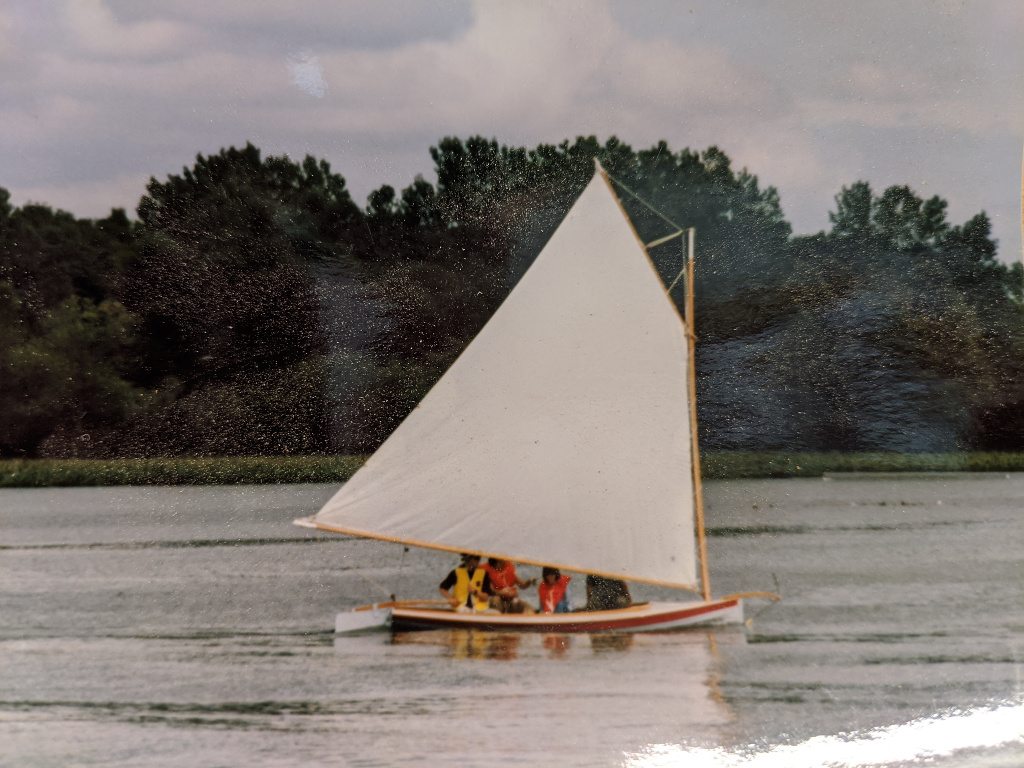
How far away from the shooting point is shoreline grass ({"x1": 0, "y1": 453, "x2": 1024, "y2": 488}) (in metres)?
3.47

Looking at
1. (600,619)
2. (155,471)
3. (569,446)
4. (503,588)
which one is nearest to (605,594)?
(600,619)

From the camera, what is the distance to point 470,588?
196 inches

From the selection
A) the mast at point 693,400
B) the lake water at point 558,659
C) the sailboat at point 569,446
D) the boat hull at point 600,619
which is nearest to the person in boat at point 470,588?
the boat hull at point 600,619

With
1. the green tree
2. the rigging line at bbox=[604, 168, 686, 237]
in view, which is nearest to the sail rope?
the rigging line at bbox=[604, 168, 686, 237]

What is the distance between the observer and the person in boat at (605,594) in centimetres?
466

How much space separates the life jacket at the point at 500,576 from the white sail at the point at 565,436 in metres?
0.55

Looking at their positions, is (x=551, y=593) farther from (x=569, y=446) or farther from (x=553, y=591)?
(x=569, y=446)

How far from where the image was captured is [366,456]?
4008 mm

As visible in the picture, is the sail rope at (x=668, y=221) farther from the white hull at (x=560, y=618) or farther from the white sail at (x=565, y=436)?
the white hull at (x=560, y=618)

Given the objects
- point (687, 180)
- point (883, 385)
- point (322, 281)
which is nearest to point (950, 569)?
point (883, 385)

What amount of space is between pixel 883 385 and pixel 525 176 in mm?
1703

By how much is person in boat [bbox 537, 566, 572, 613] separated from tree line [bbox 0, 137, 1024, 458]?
1.52 m

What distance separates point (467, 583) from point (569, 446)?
1.27 m

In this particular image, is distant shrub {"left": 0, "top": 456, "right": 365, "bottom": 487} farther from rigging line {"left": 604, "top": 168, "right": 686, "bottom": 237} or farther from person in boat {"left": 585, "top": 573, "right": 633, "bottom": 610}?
rigging line {"left": 604, "top": 168, "right": 686, "bottom": 237}
